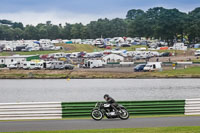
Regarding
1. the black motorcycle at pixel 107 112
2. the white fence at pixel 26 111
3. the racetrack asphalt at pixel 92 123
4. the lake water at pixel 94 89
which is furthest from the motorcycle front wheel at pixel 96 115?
the lake water at pixel 94 89

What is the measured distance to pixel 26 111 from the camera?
801 inches

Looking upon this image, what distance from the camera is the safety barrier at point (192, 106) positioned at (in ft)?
69.7

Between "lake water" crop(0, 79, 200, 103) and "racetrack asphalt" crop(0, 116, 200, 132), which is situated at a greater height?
"racetrack asphalt" crop(0, 116, 200, 132)

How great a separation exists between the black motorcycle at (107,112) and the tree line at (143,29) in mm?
112887

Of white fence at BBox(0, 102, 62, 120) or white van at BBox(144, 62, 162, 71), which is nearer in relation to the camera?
white fence at BBox(0, 102, 62, 120)

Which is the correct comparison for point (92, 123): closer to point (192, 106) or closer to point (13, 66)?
point (192, 106)

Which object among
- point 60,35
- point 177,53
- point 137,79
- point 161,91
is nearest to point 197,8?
point 60,35

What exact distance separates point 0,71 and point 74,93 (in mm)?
30229

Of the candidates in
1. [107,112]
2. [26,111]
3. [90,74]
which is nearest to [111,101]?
[107,112]

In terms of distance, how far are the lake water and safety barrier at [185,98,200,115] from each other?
27.9 m

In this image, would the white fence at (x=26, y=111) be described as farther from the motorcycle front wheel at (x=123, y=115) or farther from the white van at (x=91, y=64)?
the white van at (x=91, y=64)

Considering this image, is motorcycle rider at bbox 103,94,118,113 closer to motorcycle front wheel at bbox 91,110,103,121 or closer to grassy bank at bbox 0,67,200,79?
motorcycle front wheel at bbox 91,110,103,121

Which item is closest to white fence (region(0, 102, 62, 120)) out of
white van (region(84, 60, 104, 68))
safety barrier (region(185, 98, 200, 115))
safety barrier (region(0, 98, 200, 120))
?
safety barrier (region(0, 98, 200, 120))

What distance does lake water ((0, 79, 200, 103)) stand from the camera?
169 ft
